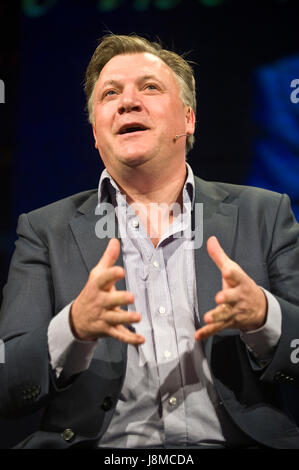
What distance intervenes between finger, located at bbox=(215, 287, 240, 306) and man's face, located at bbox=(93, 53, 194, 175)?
25.4 inches

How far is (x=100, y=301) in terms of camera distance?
1.21 metres

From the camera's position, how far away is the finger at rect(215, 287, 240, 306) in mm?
1192

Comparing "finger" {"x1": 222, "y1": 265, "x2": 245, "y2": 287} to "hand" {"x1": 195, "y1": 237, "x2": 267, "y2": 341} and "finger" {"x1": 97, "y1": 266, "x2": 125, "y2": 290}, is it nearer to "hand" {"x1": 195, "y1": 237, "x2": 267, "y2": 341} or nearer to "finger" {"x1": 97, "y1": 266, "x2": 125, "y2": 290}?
"hand" {"x1": 195, "y1": 237, "x2": 267, "y2": 341}

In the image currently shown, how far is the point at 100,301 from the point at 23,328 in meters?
0.40

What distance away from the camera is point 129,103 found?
168cm

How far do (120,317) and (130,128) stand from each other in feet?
2.52

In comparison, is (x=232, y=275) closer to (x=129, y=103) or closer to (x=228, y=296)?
(x=228, y=296)

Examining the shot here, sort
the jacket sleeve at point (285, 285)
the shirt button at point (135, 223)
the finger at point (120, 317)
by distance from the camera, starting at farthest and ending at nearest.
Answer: the shirt button at point (135, 223) < the jacket sleeve at point (285, 285) < the finger at point (120, 317)

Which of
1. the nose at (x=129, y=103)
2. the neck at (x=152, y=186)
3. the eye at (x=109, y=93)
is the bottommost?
the neck at (x=152, y=186)

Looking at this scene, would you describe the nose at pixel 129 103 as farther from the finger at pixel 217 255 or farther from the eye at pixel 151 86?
the finger at pixel 217 255

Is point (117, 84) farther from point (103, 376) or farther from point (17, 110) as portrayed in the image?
point (103, 376)

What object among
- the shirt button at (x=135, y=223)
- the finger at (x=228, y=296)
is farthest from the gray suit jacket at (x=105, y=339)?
the finger at (x=228, y=296)

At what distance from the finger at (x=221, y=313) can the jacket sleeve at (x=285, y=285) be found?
0.70 ft

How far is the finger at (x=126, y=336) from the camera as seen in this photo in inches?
46.2
